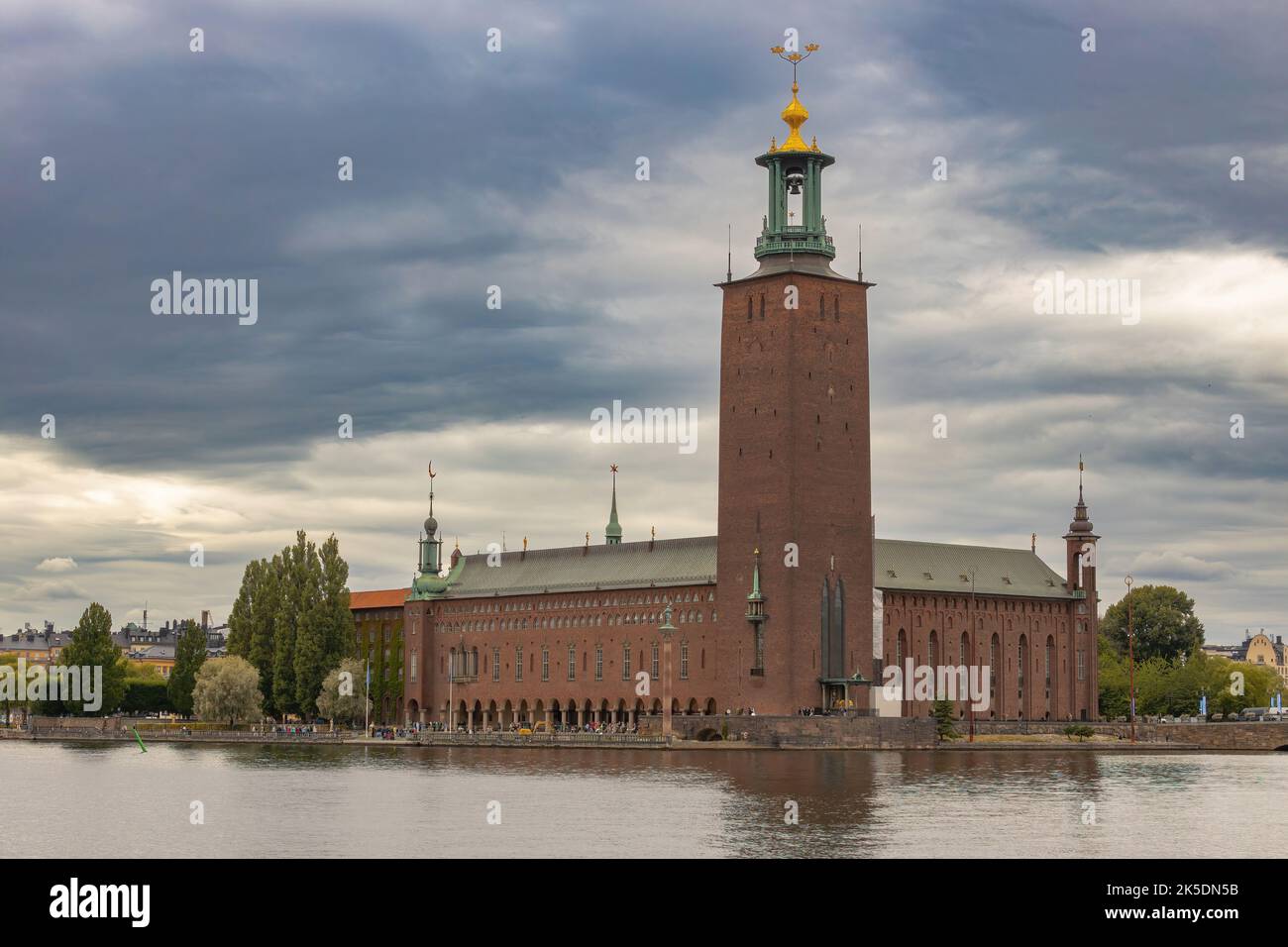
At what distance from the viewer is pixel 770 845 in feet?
141

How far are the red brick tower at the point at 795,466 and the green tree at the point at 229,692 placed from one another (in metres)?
29.8

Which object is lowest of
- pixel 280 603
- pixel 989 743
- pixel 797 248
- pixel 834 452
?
pixel 989 743

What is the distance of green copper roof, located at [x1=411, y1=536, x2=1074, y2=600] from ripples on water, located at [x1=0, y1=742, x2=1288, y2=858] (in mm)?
34471

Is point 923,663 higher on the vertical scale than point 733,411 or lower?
lower

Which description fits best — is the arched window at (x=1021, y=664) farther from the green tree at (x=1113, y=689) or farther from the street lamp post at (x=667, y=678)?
the street lamp post at (x=667, y=678)

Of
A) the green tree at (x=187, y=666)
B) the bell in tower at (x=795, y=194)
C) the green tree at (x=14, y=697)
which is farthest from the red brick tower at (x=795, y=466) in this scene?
the green tree at (x=14, y=697)

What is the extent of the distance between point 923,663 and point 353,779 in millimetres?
60189

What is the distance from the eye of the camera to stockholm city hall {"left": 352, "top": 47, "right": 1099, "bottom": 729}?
358ft

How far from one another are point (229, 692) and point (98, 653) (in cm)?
1437

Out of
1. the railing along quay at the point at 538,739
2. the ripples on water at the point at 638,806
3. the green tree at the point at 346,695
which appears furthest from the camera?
the green tree at the point at 346,695

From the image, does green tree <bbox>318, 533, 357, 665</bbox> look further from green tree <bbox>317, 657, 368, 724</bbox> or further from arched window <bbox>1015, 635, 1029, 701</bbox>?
arched window <bbox>1015, 635, 1029, 701</bbox>

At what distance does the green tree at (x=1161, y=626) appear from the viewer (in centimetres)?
15062
